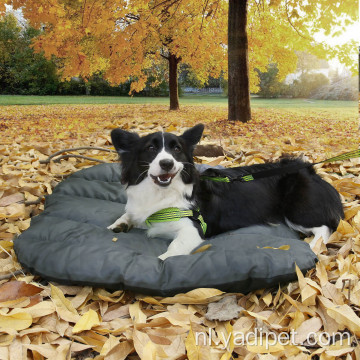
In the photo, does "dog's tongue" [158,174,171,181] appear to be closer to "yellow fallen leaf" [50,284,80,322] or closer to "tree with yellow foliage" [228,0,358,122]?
"yellow fallen leaf" [50,284,80,322]

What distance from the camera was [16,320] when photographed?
54.1 inches

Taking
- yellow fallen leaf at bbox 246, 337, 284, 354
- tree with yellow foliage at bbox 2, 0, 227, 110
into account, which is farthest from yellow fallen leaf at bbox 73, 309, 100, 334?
tree with yellow foliage at bbox 2, 0, 227, 110

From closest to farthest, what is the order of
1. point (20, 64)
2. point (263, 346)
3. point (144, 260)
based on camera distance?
1. point (263, 346)
2. point (144, 260)
3. point (20, 64)

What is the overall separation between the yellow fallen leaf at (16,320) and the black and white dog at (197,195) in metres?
0.71

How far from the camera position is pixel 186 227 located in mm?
1904

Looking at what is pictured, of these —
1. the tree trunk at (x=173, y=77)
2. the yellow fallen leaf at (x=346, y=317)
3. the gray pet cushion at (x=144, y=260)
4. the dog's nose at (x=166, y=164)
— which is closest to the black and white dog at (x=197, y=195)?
the dog's nose at (x=166, y=164)

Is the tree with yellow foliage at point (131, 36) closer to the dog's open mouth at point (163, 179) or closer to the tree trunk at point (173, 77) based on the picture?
the tree trunk at point (173, 77)

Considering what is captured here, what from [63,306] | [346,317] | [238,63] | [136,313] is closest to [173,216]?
[136,313]

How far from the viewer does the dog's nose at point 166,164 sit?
1.76m

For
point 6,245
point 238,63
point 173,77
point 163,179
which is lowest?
point 6,245

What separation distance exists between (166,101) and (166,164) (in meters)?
2.53

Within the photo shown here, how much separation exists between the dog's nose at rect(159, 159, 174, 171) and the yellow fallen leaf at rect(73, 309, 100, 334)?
0.76 m

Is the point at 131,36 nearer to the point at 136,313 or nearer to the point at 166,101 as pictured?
the point at 166,101

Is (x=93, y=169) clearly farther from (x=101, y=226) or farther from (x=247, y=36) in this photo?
(x=247, y=36)
